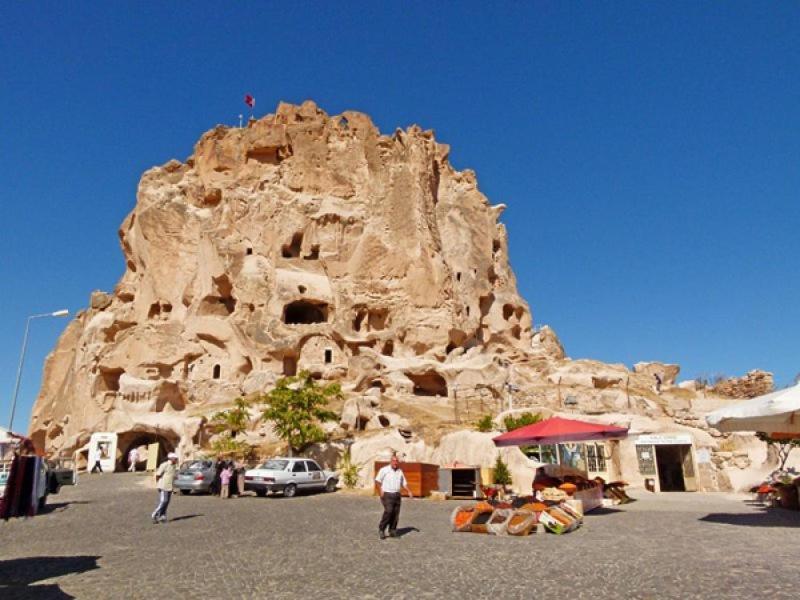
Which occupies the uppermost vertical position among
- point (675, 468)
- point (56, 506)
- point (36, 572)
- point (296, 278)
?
point (296, 278)

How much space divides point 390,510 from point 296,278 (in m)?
44.4

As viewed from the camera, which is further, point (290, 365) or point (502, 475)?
point (290, 365)

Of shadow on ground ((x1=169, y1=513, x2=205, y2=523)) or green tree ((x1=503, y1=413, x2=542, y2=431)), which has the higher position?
green tree ((x1=503, y1=413, x2=542, y2=431))

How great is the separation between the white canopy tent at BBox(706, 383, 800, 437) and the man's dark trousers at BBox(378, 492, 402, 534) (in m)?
6.60

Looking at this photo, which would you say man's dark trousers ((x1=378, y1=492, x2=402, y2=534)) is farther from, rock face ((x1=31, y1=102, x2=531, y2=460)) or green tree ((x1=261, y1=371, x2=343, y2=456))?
rock face ((x1=31, y1=102, x2=531, y2=460))

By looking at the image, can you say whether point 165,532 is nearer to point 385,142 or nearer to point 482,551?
point 482,551

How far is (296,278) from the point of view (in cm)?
5325

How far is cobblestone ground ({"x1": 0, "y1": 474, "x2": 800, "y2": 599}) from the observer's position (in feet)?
20.7

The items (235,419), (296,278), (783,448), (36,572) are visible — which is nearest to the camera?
(36,572)

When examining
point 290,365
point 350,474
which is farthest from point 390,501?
point 290,365

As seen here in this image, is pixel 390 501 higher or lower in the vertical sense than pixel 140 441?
lower

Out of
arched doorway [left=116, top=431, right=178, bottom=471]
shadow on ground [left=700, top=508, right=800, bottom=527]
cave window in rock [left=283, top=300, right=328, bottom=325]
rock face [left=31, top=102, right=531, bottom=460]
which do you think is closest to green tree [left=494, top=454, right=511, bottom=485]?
shadow on ground [left=700, top=508, right=800, bottom=527]

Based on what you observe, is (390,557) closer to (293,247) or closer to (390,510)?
(390,510)

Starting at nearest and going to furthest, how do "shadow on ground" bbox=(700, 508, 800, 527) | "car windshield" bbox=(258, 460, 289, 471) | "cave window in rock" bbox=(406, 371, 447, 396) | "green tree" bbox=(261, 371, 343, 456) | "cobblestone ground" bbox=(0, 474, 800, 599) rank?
1. "cobblestone ground" bbox=(0, 474, 800, 599)
2. "shadow on ground" bbox=(700, 508, 800, 527)
3. "car windshield" bbox=(258, 460, 289, 471)
4. "green tree" bbox=(261, 371, 343, 456)
5. "cave window in rock" bbox=(406, 371, 447, 396)
